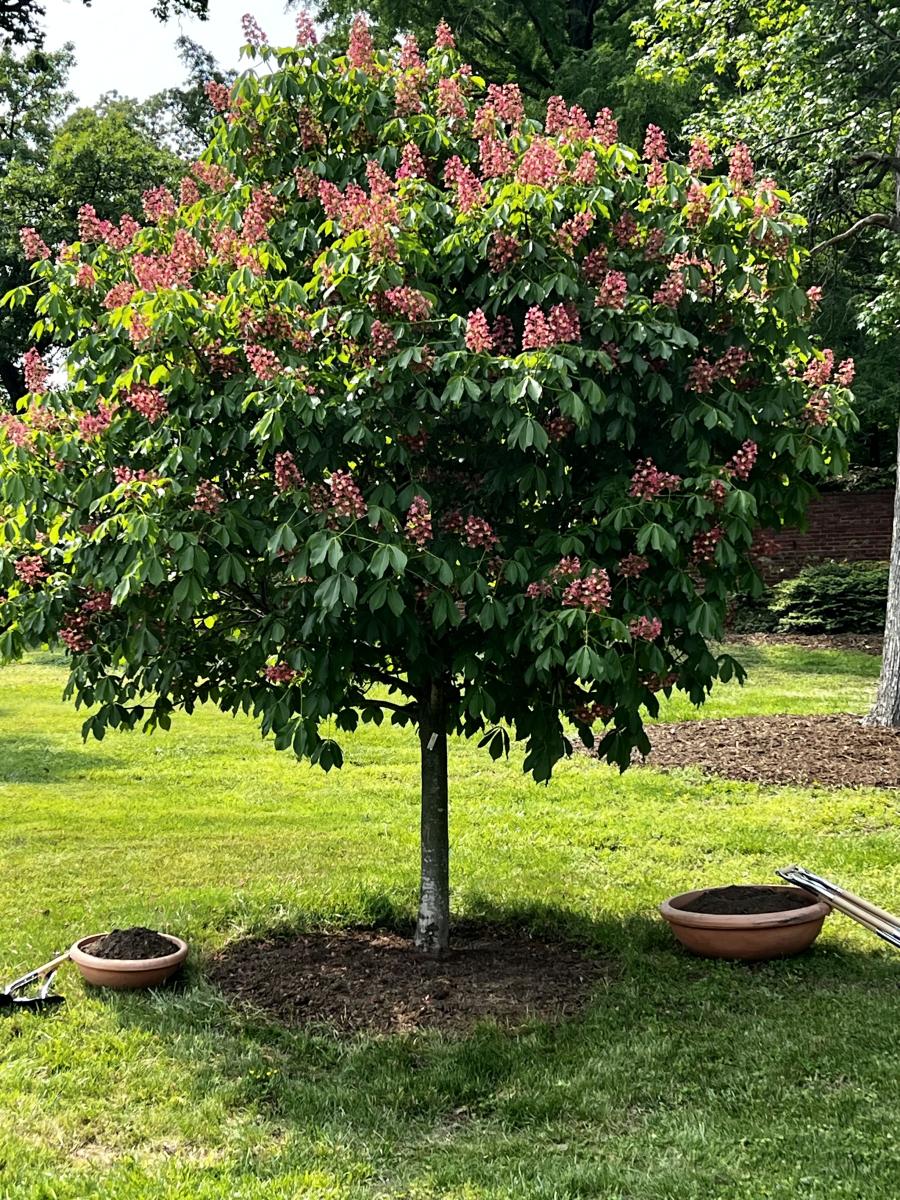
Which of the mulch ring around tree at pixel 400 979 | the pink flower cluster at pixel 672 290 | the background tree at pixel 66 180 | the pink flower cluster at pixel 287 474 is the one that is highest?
the background tree at pixel 66 180

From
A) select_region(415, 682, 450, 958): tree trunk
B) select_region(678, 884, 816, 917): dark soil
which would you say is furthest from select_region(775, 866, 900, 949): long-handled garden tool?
select_region(415, 682, 450, 958): tree trunk

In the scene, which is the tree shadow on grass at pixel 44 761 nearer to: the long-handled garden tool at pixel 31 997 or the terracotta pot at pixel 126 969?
the long-handled garden tool at pixel 31 997

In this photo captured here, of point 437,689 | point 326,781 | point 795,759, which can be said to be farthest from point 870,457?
point 437,689

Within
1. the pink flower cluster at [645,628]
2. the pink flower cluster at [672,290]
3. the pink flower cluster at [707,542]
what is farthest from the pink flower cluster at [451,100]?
the pink flower cluster at [645,628]

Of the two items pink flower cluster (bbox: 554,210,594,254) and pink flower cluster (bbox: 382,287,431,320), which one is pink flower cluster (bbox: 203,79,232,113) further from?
pink flower cluster (bbox: 554,210,594,254)

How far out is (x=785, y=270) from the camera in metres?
4.11

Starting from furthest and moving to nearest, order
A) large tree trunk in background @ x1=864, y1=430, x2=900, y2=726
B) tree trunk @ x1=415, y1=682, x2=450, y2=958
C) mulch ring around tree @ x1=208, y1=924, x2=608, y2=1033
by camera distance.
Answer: large tree trunk in background @ x1=864, y1=430, x2=900, y2=726
tree trunk @ x1=415, y1=682, x2=450, y2=958
mulch ring around tree @ x1=208, y1=924, x2=608, y2=1033

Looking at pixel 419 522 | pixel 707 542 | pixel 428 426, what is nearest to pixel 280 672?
pixel 419 522

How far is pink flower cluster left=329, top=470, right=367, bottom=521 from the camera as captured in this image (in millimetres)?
3762

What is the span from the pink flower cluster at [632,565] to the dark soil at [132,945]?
244 cm

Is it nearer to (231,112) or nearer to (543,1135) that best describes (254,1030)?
(543,1135)

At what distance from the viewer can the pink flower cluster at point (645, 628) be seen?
385cm

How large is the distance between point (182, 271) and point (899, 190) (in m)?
8.03

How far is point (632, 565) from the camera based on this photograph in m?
4.00
